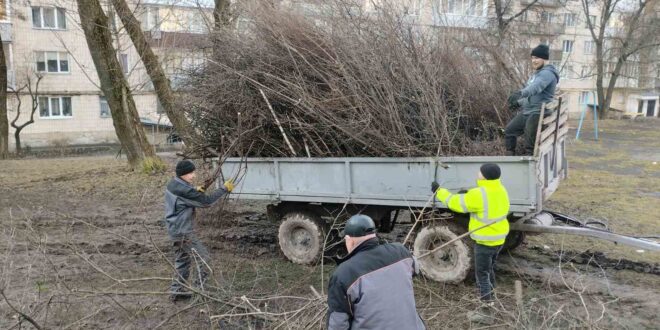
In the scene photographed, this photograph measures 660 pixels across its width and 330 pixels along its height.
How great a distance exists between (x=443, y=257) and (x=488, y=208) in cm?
107

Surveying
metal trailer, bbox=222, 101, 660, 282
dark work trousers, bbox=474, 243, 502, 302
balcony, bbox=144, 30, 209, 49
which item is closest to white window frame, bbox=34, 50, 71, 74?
balcony, bbox=144, 30, 209, 49

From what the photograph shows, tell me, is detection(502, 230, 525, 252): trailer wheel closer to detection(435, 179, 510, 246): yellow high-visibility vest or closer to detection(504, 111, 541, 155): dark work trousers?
detection(504, 111, 541, 155): dark work trousers

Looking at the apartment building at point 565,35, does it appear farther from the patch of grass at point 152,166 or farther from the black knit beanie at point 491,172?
the patch of grass at point 152,166

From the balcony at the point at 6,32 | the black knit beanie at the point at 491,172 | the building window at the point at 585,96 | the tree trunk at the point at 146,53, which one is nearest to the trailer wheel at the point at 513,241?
the black knit beanie at the point at 491,172

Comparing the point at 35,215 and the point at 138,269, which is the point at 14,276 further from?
the point at 35,215

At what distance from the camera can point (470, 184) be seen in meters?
5.34

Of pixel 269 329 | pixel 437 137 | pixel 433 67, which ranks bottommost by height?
pixel 269 329

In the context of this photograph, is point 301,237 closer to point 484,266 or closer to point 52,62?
point 484,266

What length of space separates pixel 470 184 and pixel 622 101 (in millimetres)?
51981

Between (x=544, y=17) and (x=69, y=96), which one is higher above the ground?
(x=544, y=17)

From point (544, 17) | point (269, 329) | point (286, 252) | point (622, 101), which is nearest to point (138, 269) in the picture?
point (286, 252)

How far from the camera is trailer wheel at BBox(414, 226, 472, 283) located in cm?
537

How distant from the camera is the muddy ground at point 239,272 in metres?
4.45

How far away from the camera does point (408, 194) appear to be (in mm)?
5641
